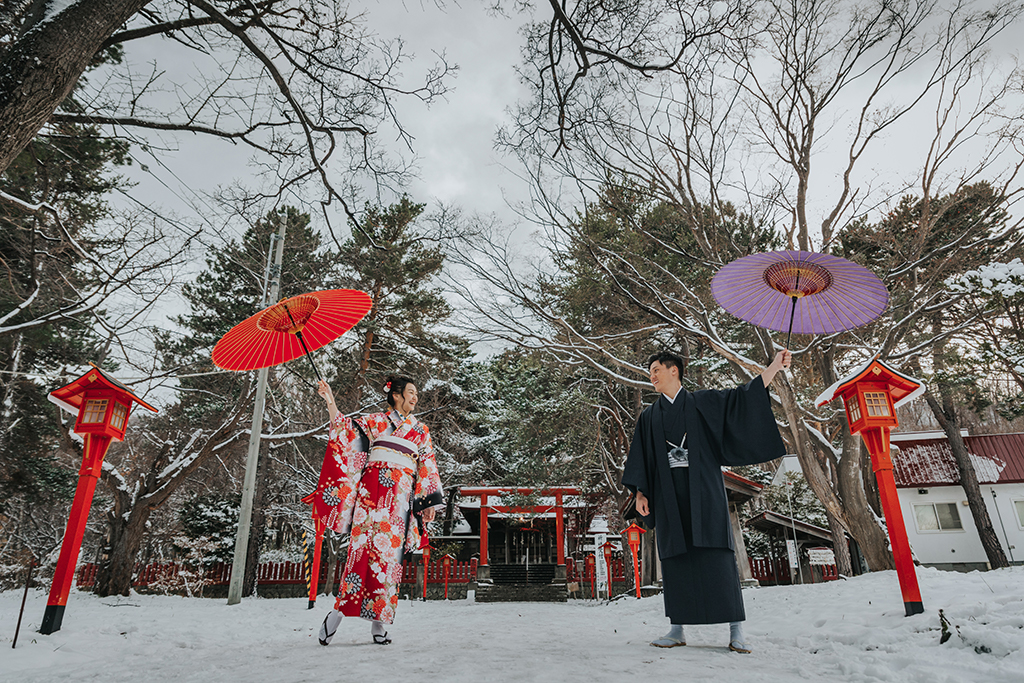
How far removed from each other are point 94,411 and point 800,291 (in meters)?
6.77

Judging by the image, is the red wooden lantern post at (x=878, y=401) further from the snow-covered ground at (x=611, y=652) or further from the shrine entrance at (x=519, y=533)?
the shrine entrance at (x=519, y=533)

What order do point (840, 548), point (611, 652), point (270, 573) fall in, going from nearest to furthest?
point (611, 652), point (840, 548), point (270, 573)

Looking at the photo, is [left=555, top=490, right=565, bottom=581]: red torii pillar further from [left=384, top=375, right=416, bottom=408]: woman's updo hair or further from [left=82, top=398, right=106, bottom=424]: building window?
[left=384, top=375, right=416, bottom=408]: woman's updo hair

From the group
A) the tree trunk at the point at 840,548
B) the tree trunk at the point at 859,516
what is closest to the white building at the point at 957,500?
the tree trunk at the point at 840,548

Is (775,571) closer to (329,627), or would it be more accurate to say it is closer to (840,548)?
(840,548)

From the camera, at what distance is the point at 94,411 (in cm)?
577

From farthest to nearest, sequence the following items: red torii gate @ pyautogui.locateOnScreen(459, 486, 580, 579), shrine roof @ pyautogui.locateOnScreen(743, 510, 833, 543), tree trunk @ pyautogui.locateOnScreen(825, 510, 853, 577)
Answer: red torii gate @ pyautogui.locateOnScreen(459, 486, 580, 579), shrine roof @ pyautogui.locateOnScreen(743, 510, 833, 543), tree trunk @ pyautogui.locateOnScreen(825, 510, 853, 577)

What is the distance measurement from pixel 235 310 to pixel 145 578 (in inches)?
324

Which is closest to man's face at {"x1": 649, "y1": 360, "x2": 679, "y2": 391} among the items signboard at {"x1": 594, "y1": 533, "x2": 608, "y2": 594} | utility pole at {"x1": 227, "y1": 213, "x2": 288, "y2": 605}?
utility pole at {"x1": 227, "y1": 213, "x2": 288, "y2": 605}

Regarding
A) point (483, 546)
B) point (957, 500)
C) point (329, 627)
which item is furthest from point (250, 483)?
point (957, 500)

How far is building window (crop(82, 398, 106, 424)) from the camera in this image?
574 cm

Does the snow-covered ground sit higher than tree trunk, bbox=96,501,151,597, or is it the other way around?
tree trunk, bbox=96,501,151,597

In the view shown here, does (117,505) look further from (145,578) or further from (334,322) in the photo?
(334,322)

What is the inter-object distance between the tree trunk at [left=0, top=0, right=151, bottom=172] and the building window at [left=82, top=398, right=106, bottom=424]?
12.5 feet
